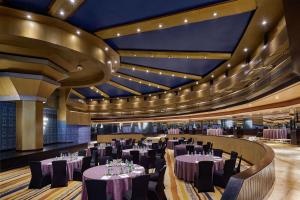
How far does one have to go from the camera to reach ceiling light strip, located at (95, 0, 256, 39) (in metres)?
5.77

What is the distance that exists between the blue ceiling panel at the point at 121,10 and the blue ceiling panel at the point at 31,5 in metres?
0.73

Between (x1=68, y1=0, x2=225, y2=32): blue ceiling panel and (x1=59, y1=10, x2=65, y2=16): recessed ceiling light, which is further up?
(x1=59, y1=10, x2=65, y2=16): recessed ceiling light

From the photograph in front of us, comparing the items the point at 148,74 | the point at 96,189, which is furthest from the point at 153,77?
the point at 96,189

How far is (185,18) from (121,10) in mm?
1658

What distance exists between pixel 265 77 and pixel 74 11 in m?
6.56

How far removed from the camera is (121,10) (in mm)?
6242

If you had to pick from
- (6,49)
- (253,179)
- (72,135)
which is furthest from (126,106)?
(253,179)

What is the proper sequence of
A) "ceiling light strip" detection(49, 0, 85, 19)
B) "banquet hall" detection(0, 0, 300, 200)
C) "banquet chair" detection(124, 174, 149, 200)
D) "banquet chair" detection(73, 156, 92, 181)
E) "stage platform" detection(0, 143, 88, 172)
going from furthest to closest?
"stage platform" detection(0, 143, 88, 172)
"banquet chair" detection(73, 156, 92, 181)
"ceiling light strip" detection(49, 0, 85, 19)
"banquet hall" detection(0, 0, 300, 200)
"banquet chair" detection(124, 174, 149, 200)

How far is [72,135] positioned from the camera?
63.9 ft

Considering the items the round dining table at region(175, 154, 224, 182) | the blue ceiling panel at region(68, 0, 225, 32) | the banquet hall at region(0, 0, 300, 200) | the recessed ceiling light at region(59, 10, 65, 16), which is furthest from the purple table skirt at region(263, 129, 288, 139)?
the recessed ceiling light at region(59, 10, 65, 16)

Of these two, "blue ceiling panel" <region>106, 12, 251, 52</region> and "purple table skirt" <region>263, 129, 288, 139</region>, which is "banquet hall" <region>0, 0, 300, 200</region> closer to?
"blue ceiling panel" <region>106, 12, 251, 52</region>

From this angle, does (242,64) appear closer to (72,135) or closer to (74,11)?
(74,11)

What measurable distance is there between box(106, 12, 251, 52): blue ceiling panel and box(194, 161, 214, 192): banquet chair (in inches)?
156

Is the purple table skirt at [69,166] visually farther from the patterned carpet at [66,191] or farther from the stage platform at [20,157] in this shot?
the stage platform at [20,157]
